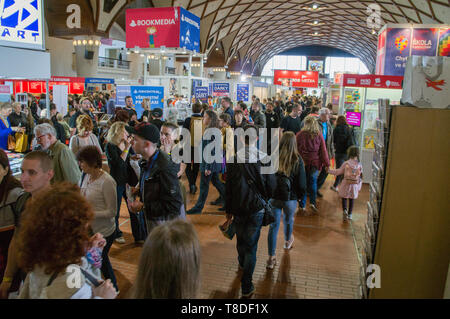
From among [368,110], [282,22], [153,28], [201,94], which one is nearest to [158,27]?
[153,28]

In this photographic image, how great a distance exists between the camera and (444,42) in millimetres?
10469

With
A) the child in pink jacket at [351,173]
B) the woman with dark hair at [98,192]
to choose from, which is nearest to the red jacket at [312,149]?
the child in pink jacket at [351,173]

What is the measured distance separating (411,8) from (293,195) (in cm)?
2025

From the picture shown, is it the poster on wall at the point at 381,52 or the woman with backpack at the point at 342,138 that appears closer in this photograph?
the woman with backpack at the point at 342,138

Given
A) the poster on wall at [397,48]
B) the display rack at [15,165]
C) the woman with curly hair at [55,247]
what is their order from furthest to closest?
the poster on wall at [397,48] → the display rack at [15,165] → the woman with curly hair at [55,247]

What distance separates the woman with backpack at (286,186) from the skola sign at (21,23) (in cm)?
302

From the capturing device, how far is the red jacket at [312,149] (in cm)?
552

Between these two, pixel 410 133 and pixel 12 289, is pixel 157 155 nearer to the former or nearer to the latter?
pixel 12 289

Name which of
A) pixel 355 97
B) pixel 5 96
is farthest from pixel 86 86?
pixel 355 97

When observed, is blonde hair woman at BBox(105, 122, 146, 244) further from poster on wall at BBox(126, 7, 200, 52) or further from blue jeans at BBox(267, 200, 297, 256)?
poster on wall at BBox(126, 7, 200, 52)

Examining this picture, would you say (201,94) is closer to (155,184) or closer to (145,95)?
(145,95)

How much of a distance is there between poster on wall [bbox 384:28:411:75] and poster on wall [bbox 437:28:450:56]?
1057mm

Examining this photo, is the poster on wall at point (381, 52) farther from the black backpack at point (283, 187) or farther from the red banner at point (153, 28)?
the black backpack at point (283, 187)
